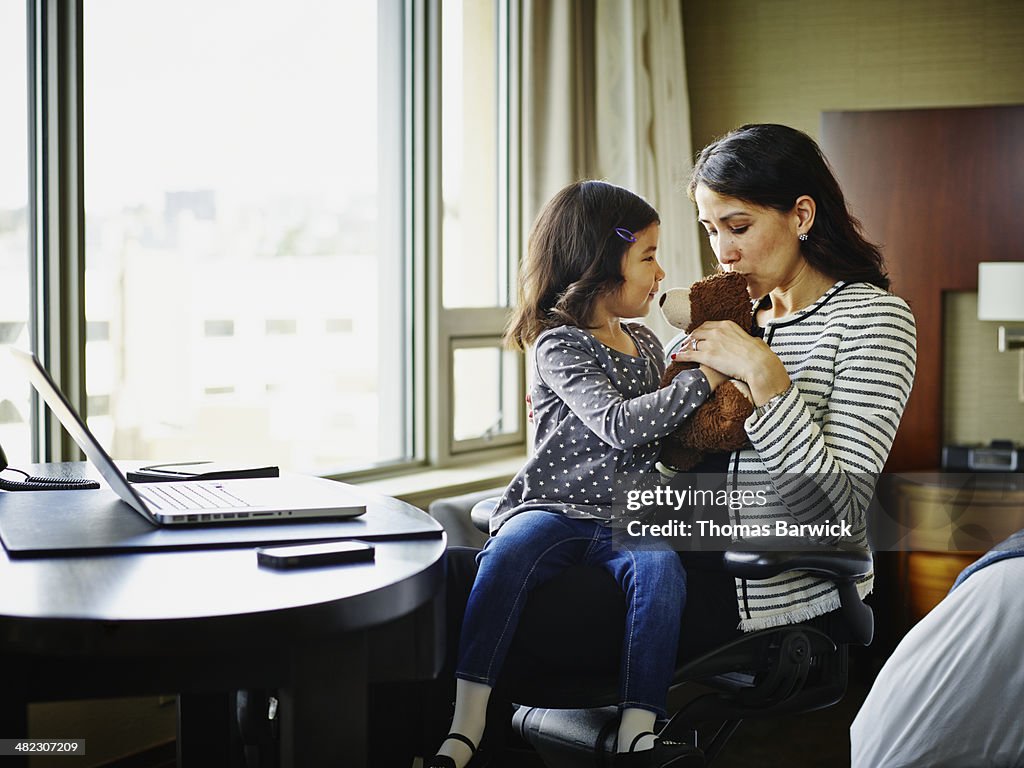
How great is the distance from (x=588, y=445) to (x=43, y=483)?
861mm

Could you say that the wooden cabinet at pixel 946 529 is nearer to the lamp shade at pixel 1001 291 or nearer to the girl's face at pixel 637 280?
the lamp shade at pixel 1001 291

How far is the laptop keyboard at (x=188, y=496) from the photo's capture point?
1.36m

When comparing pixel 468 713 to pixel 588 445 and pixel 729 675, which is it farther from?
pixel 588 445

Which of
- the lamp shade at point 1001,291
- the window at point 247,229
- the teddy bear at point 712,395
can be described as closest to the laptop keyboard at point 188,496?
the teddy bear at point 712,395

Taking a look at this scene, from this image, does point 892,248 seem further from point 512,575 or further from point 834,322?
point 512,575

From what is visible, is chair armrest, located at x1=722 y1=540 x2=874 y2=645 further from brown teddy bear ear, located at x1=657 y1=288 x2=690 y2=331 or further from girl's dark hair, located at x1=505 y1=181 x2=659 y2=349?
girl's dark hair, located at x1=505 y1=181 x2=659 y2=349

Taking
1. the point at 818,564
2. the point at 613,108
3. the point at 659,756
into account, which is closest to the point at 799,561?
the point at 818,564

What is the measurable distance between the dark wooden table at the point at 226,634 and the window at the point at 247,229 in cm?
148

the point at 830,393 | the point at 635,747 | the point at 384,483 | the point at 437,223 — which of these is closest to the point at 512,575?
the point at 635,747

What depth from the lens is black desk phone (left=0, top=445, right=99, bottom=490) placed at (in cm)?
155

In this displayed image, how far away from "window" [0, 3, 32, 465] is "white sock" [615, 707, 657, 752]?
1458mm

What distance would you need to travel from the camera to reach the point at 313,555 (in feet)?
3.68

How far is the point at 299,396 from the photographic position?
296 cm

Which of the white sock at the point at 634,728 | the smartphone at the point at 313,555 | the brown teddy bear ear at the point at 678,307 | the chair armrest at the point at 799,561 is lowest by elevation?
the white sock at the point at 634,728
